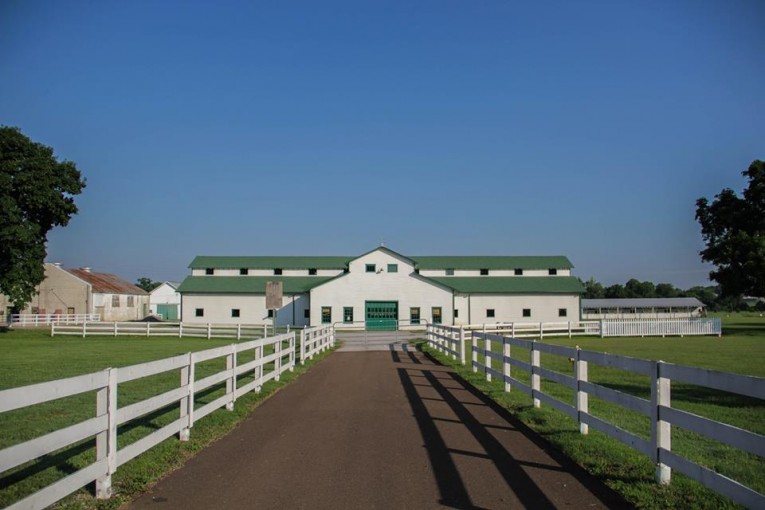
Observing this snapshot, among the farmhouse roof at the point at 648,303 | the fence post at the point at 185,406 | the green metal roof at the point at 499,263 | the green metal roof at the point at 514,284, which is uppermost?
the green metal roof at the point at 499,263

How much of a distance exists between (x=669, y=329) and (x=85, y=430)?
44425 millimetres

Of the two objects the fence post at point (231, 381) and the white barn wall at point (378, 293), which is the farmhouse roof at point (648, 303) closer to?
the white barn wall at point (378, 293)

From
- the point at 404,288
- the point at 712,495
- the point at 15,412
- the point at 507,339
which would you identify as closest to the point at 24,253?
the point at 404,288

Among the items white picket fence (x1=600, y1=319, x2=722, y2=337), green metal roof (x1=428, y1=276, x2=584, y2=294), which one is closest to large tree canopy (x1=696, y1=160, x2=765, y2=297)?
white picket fence (x1=600, y1=319, x2=722, y2=337)

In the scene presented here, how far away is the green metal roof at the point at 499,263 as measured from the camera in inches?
2394

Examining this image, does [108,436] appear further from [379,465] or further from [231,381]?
[231,381]

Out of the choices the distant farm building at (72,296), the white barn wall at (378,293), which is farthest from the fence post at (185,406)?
the distant farm building at (72,296)

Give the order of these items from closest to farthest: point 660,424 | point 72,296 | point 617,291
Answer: point 660,424 < point 72,296 < point 617,291

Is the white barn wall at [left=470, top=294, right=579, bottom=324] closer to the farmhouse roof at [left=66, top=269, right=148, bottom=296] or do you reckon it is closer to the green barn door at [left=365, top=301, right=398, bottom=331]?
the green barn door at [left=365, top=301, right=398, bottom=331]

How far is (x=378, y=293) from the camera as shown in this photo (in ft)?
176

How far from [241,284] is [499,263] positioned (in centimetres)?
2432

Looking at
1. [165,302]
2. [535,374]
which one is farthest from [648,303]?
[535,374]

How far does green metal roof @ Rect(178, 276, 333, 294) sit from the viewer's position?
57.5m

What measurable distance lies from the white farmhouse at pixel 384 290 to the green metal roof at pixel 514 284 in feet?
0.29
